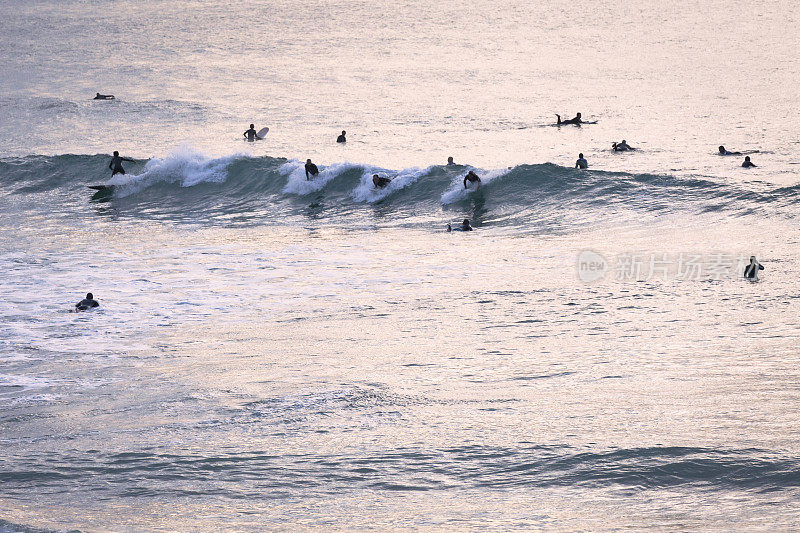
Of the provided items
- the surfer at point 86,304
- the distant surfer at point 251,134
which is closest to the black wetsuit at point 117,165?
the distant surfer at point 251,134

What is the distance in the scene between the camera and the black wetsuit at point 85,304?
17.2 metres

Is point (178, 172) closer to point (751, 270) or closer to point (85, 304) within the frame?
point (85, 304)

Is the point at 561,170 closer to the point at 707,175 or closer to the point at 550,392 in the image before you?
the point at 707,175

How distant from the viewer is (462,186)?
96.8ft

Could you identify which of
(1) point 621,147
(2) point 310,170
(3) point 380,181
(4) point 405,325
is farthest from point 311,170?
(4) point 405,325

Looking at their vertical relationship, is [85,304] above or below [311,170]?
below

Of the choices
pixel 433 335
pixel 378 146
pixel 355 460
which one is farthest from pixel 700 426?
pixel 378 146

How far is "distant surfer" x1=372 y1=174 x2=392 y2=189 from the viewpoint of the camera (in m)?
29.9

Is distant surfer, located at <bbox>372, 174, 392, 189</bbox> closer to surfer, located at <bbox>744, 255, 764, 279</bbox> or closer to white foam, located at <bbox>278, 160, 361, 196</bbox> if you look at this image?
white foam, located at <bbox>278, 160, 361, 196</bbox>

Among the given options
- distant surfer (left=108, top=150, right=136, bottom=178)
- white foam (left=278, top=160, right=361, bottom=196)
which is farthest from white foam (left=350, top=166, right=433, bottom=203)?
distant surfer (left=108, top=150, right=136, bottom=178)

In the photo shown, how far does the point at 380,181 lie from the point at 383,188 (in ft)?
0.82

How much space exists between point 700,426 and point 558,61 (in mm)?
59781

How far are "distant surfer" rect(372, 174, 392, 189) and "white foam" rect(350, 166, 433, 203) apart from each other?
77mm

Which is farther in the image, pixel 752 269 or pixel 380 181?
pixel 380 181
